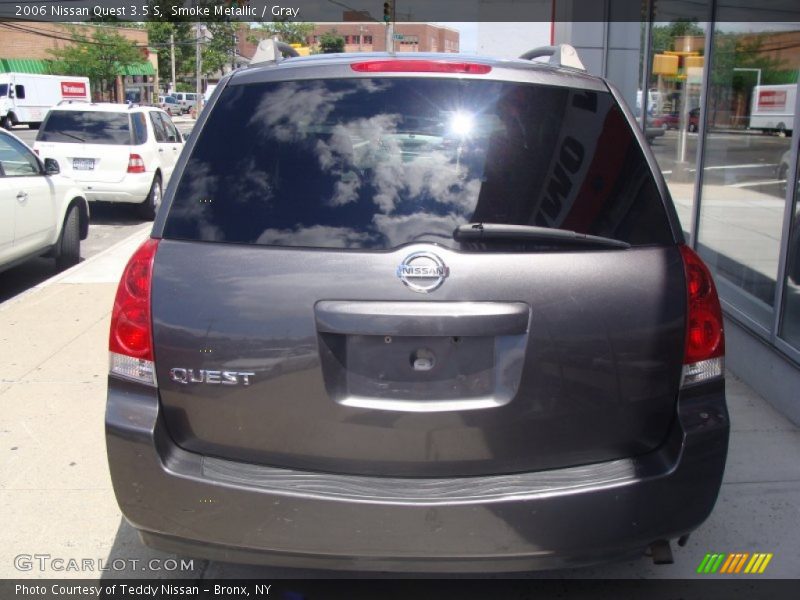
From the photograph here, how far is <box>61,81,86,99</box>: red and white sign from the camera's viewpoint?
48825 mm

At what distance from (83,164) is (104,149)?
40 centimetres

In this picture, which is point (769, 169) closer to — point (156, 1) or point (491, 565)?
point (491, 565)

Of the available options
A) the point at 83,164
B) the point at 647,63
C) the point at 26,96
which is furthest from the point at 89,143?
the point at 26,96

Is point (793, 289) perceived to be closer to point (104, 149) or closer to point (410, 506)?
point (410, 506)

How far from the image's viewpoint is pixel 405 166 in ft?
8.73

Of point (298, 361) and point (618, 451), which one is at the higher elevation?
point (298, 361)

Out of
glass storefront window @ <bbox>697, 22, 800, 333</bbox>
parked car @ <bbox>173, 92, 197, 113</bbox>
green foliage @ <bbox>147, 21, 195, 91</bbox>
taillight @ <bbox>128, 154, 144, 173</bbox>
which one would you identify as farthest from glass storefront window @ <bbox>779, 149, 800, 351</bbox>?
parked car @ <bbox>173, 92, 197, 113</bbox>

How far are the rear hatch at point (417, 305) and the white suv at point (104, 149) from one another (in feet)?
36.5

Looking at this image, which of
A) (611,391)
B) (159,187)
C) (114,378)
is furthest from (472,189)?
(159,187)

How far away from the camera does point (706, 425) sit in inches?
104

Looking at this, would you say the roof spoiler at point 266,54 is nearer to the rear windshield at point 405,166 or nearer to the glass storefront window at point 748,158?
the rear windshield at point 405,166

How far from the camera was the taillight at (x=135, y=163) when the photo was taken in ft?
43.0

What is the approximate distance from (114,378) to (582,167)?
1.66 m

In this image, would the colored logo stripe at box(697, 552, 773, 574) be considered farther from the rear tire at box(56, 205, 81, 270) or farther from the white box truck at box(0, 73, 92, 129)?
the white box truck at box(0, 73, 92, 129)
